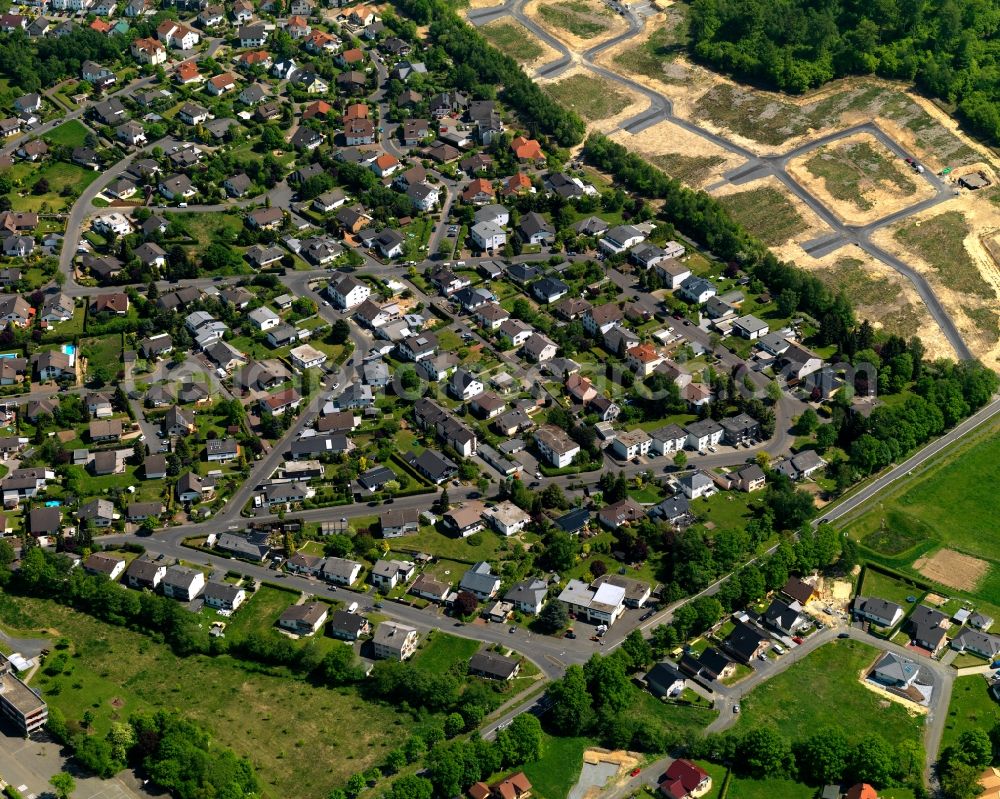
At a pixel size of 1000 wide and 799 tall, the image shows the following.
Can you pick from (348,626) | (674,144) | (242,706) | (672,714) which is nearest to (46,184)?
(674,144)

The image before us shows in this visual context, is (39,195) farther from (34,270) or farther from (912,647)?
(912,647)

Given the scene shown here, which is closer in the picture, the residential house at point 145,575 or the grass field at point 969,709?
the grass field at point 969,709

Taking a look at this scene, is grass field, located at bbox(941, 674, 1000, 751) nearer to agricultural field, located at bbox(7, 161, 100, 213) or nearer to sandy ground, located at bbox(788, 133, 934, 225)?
sandy ground, located at bbox(788, 133, 934, 225)

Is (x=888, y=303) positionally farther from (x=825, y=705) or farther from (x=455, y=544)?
(x=455, y=544)

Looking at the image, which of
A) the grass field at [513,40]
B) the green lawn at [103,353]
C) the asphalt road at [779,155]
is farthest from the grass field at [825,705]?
the grass field at [513,40]

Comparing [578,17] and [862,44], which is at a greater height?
[862,44]

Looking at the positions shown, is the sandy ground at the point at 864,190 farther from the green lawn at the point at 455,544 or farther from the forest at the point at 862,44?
the green lawn at the point at 455,544

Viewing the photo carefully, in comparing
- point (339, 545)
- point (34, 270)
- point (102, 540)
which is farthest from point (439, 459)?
point (34, 270)

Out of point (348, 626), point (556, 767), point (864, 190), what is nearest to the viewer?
point (556, 767)
